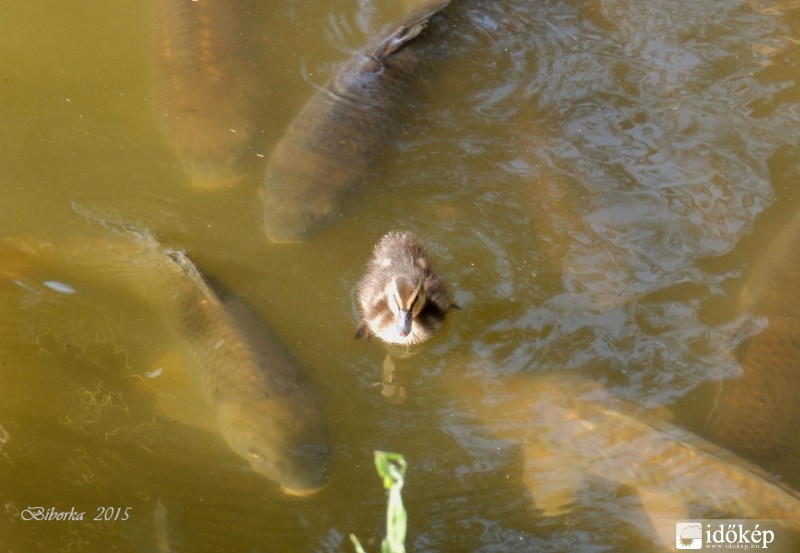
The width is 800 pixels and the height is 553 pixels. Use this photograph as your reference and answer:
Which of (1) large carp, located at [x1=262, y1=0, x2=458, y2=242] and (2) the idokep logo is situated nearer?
(2) the idokep logo

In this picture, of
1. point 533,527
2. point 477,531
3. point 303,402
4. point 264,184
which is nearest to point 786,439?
point 533,527

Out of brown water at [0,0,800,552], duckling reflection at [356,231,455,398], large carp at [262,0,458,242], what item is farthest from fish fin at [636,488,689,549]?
large carp at [262,0,458,242]

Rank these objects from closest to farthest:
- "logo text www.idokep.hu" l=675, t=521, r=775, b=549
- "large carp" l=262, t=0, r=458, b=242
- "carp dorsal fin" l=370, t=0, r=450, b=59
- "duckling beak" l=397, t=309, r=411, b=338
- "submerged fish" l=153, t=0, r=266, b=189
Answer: "logo text www.idokep.hu" l=675, t=521, r=775, b=549
"duckling beak" l=397, t=309, r=411, b=338
"large carp" l=262, t=0, r=458, b=242
"submerged fish" l=153, t=0, r=266, b=189
"carp dorsal fin" l=370, t=0, r=450, b=59

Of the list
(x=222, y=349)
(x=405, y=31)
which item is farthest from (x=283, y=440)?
(x=405, y=31)

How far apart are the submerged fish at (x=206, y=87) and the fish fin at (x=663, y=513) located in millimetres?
2718

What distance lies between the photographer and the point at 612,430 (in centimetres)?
369

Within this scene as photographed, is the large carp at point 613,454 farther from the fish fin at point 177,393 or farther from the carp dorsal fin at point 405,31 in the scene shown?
the carp dorsal fin at point 405,31

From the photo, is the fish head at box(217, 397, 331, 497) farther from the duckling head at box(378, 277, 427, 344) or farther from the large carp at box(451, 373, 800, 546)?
the large carp at box(451, 373, 800, 546)

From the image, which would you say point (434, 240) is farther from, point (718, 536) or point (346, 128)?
point (718, 536)

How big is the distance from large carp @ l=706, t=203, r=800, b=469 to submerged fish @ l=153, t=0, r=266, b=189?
2769 mm

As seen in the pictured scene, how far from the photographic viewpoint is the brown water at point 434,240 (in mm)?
3451

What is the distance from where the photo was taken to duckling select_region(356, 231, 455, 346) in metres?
3.94

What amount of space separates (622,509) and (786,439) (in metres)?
0.83

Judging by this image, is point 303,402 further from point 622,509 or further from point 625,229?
point 625,229
